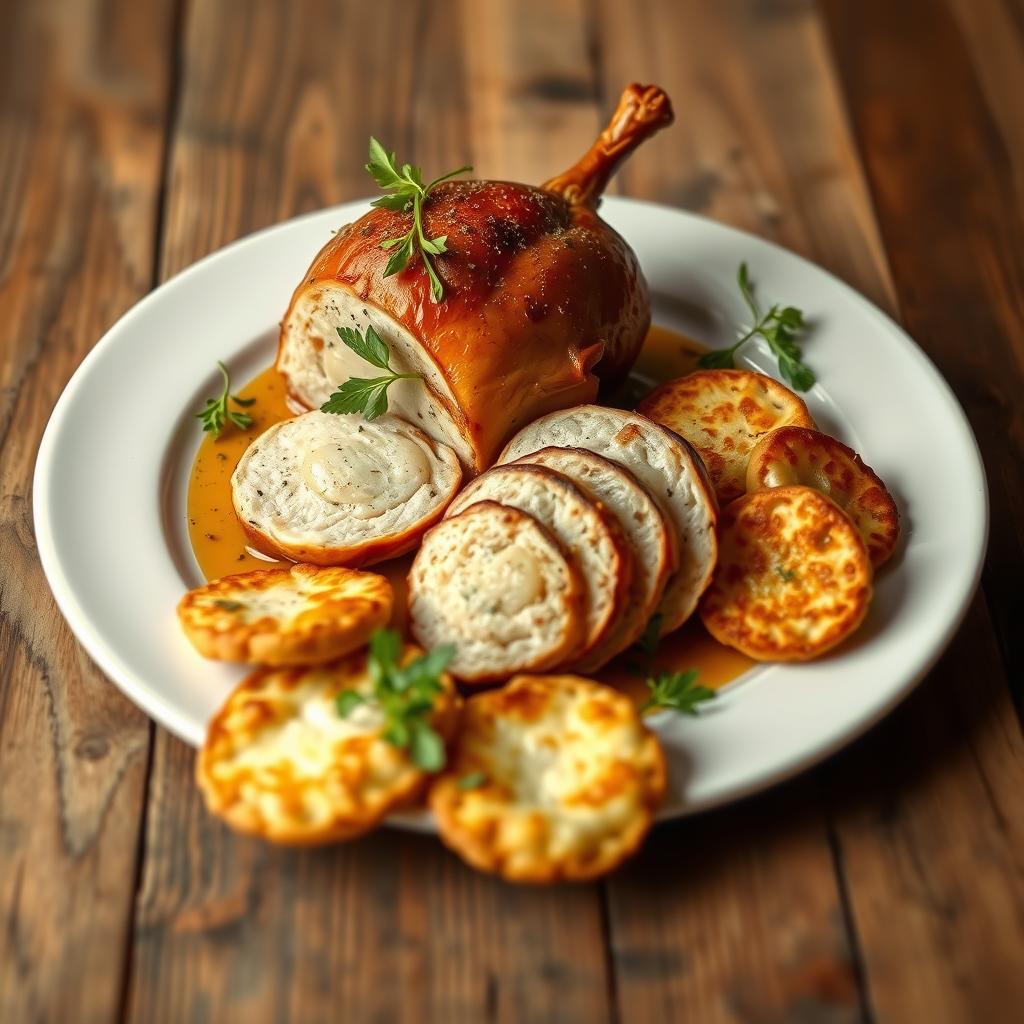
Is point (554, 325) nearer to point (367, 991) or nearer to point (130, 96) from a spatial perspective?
point (367, 991)

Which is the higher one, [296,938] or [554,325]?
[554,325]

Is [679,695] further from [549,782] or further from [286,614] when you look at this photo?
[286,614]

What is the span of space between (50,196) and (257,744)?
3015 millimetres

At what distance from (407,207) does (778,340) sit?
1.24 meters

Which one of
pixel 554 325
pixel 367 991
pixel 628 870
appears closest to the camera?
pixel 367 991

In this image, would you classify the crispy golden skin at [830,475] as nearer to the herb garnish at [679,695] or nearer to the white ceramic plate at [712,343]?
the white ceramic plate at [712,343]

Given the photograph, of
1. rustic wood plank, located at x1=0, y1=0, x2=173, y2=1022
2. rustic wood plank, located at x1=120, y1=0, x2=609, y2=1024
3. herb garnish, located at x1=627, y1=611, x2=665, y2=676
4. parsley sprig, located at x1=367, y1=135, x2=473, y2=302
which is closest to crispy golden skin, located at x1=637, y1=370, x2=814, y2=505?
herb garnish, located at x1=627, y1=611, x2=665, y2=676

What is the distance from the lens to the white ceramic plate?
3016 millimetres

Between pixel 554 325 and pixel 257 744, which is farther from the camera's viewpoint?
pixel 554 325

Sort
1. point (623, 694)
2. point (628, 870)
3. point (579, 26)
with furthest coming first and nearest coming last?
point (579, 26)
point (623, 694)
point (628, 870)

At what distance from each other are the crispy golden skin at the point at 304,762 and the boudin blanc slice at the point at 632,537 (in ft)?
1.50

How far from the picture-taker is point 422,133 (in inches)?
211

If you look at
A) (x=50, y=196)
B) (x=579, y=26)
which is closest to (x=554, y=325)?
(x=50, y=196)

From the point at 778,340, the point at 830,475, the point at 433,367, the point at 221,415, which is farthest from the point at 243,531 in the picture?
the point at 778,340
